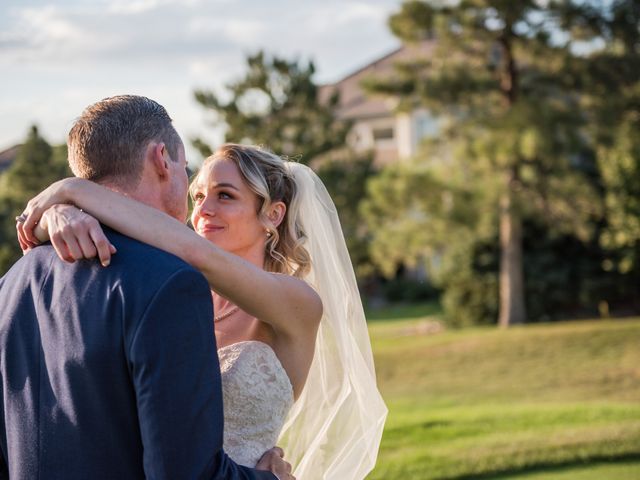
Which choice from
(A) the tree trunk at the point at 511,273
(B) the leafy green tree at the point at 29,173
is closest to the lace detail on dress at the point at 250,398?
(B) the leafy green tree at the point at 29,173

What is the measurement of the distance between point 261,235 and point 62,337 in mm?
1731

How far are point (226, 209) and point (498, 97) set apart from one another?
22229 millimetres

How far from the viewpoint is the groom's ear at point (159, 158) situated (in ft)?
8.15

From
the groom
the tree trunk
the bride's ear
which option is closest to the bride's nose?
the bride's ear

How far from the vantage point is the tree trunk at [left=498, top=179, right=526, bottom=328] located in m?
25.9

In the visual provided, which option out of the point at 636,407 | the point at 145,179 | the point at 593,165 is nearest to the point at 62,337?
the point at 145,179

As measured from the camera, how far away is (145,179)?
2.54 meters

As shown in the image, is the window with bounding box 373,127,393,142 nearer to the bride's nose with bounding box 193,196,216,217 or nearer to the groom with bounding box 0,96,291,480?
the bride's nose with bounding box 193,196,216,217

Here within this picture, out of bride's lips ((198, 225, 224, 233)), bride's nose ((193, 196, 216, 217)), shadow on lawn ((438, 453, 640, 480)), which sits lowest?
shadow on lawn ((438, 453, 640, 480))

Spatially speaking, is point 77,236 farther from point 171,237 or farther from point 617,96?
point 617,96

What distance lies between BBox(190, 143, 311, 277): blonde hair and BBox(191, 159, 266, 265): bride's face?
3 centimetres

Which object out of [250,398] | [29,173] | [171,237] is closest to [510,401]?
[29,173]

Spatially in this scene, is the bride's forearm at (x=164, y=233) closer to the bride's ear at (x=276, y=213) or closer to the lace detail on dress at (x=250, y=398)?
the lace detail on dress at (x=250, y=398)

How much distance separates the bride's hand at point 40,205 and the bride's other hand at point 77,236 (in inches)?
3.4
